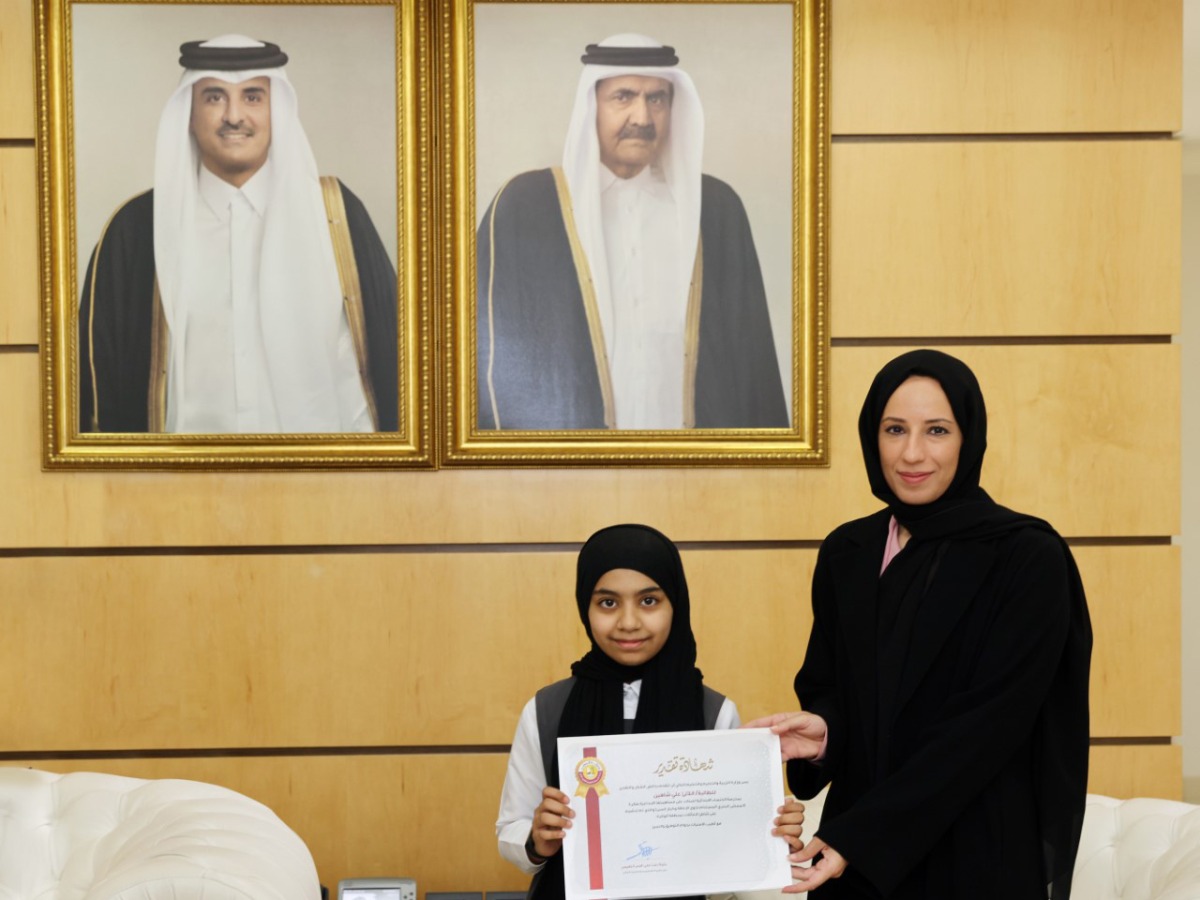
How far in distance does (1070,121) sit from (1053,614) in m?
2.06

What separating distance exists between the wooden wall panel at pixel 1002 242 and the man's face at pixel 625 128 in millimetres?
516

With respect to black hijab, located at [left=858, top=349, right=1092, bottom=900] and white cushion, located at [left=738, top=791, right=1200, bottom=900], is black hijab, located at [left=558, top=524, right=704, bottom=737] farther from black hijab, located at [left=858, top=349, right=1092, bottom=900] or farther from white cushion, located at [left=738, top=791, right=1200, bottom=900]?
white cushion, located at [left=738, top=791, right=1200, bottom=900]

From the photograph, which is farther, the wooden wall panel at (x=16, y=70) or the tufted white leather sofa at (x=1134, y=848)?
the wooden wall panel at (x=16, y=70)

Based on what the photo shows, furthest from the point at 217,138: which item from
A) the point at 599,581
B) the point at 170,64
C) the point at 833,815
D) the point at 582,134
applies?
the point at 833,815

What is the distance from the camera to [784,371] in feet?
11.2

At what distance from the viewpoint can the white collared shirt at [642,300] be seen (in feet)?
11.2

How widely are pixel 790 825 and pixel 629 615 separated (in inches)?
18.1

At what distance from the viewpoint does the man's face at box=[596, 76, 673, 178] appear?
134 inches

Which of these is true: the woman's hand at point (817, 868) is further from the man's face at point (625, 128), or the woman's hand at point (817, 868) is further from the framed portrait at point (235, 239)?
the man's face at point (625, 128)

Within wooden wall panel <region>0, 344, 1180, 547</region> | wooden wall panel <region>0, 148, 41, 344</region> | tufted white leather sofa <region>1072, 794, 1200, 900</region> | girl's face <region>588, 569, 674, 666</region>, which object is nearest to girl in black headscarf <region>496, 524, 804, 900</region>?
girl's face <region>588, 569, 674, 666</region>

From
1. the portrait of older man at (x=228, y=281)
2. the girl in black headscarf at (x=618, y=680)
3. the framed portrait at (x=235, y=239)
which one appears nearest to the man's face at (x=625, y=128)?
the framed portrait at (x=235, y=239)

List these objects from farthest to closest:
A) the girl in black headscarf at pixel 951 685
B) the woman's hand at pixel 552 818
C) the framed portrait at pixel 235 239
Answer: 1. the framed portrait at pixel 235 239
2. the woman's hand at pixel 552 818
3. the girl in black headscarf at pixel 951 685

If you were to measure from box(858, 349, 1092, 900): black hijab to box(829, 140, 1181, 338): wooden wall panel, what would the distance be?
4.99 feet
